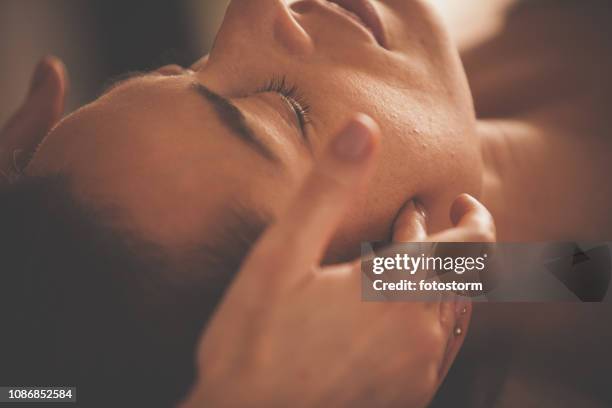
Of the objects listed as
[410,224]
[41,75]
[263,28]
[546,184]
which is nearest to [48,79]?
[41,75]

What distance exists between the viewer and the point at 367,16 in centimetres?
60

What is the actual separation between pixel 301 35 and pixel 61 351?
38 centimetres

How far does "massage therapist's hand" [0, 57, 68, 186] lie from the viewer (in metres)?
0.66

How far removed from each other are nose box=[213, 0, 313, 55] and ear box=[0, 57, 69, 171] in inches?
12.2

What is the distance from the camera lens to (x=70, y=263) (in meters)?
0.47

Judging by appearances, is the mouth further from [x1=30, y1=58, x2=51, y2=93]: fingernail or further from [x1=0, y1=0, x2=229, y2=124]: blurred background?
[x1=0, y1=0, x2=229, y2=124]: blurred background

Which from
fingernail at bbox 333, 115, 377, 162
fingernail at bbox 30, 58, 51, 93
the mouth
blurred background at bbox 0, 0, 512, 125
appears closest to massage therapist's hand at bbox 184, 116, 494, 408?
fingernail at bbox 333, 115, 377, 162

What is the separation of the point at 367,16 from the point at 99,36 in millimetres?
858

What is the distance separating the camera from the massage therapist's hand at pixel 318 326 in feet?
1.20

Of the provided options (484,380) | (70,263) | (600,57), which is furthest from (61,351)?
(600,57)

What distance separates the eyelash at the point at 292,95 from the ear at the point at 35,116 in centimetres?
34

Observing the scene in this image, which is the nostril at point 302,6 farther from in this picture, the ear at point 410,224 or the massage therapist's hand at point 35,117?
the massage therapist's hand at point 35,117

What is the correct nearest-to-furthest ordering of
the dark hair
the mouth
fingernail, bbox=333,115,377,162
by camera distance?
fingernail, bbox=333,115,377,162 → the dark hair → the mouth

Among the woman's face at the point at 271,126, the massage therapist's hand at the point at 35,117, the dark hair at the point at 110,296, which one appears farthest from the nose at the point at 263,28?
the massage therapist's hand at the point at 35,117
